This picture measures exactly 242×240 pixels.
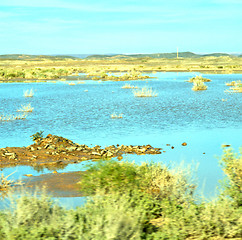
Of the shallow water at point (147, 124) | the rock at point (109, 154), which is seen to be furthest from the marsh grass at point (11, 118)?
the rock at point (109, 154)

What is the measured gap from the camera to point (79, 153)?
14852 millimetres

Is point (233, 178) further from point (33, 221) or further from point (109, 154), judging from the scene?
point (109, 154)

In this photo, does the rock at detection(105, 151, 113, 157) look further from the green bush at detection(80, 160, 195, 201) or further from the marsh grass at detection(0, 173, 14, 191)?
the green bush at detection(80, 160, 195, 201)

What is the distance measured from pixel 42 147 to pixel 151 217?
8359 mm

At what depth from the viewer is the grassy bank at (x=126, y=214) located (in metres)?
6.26

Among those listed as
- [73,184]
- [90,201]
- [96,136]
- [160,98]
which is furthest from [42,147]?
[160,98]

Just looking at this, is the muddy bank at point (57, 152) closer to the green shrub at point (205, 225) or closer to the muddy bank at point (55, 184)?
the muddy bank at point (55, 184)

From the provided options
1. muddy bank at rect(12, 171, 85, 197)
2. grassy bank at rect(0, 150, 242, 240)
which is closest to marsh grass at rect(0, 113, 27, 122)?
muddy bank at rect(12, 171, 85, 197)

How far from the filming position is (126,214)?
6656 mm

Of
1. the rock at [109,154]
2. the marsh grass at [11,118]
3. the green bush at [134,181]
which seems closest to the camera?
the green bush at [134,181]

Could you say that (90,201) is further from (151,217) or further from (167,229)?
(167,229)

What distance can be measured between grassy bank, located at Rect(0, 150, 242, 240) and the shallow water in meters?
1.62

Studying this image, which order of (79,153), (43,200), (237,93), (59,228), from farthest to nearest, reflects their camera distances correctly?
(237,93)
(79,153)
(43,200)
(59,228)

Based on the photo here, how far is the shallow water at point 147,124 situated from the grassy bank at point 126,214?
162 cm
